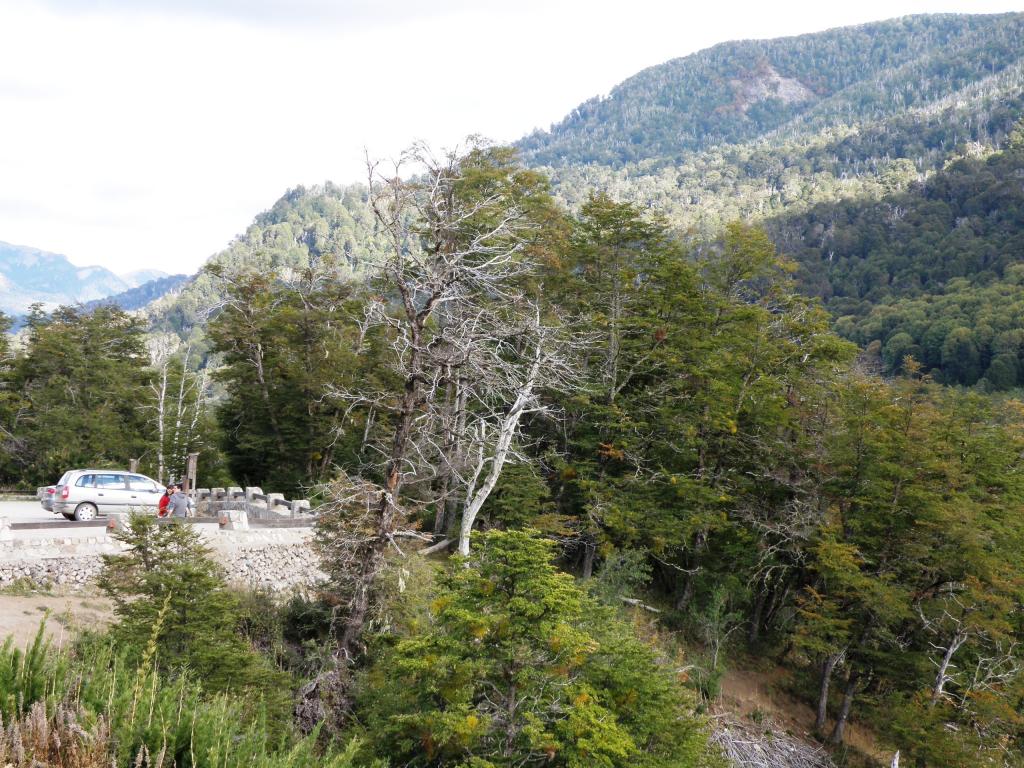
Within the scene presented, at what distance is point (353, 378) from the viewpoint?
72.0 feet

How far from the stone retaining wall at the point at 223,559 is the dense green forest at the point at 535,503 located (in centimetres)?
318

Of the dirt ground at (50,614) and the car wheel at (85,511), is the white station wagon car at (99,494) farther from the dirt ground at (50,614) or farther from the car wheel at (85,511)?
the dirt ground at (50,614)

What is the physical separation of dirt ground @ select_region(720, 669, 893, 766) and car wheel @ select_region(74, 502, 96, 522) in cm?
1669

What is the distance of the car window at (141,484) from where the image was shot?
59.2ft

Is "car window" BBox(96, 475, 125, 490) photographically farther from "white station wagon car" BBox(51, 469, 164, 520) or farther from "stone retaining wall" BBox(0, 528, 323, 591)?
"stone retaining wall" BBox(0, 528, 323, 591)

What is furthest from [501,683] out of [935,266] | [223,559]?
[935,266]

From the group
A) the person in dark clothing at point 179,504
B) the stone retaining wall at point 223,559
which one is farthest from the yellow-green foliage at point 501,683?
the person in dark clothing at point 179,504

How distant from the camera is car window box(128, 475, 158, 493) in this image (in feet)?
59.2

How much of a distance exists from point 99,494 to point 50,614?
849 cm

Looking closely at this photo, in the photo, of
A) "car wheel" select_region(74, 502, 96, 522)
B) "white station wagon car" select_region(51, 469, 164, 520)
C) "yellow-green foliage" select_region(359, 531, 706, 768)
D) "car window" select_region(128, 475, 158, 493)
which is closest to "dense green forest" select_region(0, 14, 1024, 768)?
"yellow-green foliage" select_region(359, 531, 706, 768)

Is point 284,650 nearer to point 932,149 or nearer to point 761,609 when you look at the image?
point 761,609

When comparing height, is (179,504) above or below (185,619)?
below

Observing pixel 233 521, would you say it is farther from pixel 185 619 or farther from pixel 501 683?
pixel 501 683

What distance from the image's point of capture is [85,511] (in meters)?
17.3
